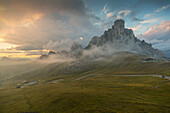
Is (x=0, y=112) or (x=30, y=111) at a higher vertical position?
(x=30, y=111)

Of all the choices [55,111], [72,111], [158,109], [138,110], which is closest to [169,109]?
[158,109]

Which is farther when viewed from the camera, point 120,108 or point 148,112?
point 120,108

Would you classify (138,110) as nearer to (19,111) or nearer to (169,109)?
(169,109)

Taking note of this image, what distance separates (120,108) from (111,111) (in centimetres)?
513

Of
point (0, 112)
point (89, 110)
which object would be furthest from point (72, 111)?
point (0, 112)

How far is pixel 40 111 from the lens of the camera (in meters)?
54.8

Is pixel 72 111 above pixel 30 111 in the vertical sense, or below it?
above

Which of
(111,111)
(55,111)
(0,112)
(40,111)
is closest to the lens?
(111,111)

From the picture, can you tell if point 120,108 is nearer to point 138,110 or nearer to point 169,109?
point 138,110

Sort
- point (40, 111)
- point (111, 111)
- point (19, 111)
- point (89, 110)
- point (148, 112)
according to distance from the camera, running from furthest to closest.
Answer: point (19, 111)
point (40, 111)
point (89, 110)
point (111, 111)
point (148, 112)

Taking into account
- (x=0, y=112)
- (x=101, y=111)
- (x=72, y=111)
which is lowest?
(x=0, y=112)

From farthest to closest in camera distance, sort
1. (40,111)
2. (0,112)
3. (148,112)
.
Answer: (0,112) → (40,111) → (148,112)

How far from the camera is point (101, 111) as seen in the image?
139ft

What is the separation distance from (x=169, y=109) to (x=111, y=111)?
2358 centimetres
